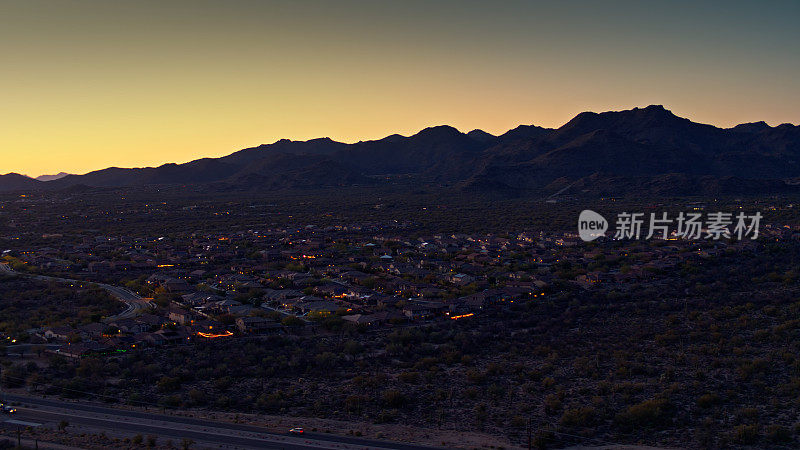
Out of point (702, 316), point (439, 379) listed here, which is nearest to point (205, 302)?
point (439, 379)

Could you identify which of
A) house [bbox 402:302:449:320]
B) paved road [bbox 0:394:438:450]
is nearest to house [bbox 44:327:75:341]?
paved road [bbox 0:394:438:450]

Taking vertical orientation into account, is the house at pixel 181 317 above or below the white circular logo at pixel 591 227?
below

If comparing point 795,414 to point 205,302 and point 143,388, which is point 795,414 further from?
point 205,302

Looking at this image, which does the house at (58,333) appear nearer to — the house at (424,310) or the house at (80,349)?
the house at (80,349)

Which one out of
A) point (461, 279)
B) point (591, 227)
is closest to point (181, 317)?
point (461, 279)

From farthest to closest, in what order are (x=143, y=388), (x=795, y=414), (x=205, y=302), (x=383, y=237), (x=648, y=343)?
(x=383, y=237) < (x=205, y=302) < (x=648, y=343) < (x=143, y=388) < (x=795, y=414)

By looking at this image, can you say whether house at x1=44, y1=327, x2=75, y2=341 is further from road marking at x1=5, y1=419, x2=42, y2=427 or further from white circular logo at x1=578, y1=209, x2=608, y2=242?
white circular logo at x1=578, y1=209, x2=608, y2=242

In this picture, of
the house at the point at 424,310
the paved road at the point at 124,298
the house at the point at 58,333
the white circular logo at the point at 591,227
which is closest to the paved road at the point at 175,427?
the house at the point at 58,333

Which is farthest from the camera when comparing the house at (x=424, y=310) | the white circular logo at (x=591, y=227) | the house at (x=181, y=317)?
the white circular logo at (x=591, y=227)
